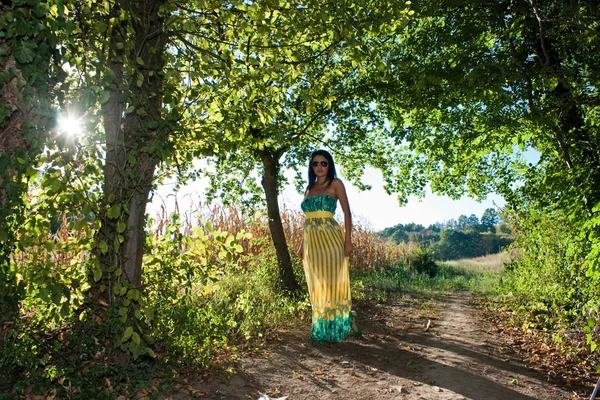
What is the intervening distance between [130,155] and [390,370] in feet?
12.3

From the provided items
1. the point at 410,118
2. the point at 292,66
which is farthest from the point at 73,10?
the point at 410,118

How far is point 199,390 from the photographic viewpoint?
4.05m

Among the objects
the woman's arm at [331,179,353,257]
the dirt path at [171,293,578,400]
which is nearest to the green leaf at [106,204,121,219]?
the dirt path at [171,293,578,400]

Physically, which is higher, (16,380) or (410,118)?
(410,118)

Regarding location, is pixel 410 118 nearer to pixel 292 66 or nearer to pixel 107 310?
pixel 292 66

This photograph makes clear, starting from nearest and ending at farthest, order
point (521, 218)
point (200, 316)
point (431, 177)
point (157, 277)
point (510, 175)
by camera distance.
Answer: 1. point (157, 277)
2. point (200, 316)
3. point (521, 218)
4. point (510, 175)
5. point (431, 177)

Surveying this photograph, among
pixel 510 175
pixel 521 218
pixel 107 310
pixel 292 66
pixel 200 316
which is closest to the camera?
pixel 107 310

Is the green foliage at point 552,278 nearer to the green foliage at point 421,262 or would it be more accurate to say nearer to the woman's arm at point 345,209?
the woman's arm at point 345,209

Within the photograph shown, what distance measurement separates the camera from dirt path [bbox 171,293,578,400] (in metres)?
4.30

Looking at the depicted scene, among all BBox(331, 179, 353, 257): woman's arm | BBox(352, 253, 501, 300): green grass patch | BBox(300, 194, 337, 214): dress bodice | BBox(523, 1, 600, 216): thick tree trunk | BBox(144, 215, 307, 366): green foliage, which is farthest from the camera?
BBox(352, 253, 501, 300): green grass patch

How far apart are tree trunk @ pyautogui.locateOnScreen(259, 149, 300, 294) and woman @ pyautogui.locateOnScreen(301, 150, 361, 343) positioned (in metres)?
2.91

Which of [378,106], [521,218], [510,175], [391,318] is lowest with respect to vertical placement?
[391,318]

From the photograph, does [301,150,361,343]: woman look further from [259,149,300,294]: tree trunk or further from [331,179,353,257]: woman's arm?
[259,149,300,294]: tree trunk

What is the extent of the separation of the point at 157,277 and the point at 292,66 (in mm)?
3218
